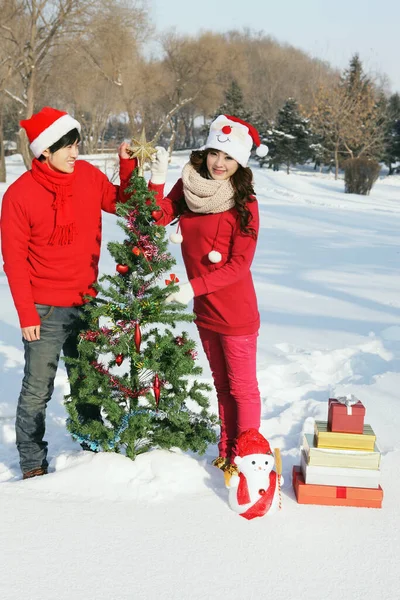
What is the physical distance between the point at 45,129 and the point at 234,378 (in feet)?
4.95

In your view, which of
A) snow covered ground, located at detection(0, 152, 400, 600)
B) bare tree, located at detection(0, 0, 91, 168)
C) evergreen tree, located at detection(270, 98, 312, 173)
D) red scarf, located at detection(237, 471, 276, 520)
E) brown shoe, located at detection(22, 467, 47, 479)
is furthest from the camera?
evergreen tree, located at detection(270, 98, 312, 173)

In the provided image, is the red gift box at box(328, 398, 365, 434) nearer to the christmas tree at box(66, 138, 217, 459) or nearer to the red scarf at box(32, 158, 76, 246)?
the christmas tree at box(66, 138, 217, 459)

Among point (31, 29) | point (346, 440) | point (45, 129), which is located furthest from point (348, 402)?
point (31, 29)

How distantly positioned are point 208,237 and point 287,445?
144cm

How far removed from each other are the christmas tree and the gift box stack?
0.55 meters

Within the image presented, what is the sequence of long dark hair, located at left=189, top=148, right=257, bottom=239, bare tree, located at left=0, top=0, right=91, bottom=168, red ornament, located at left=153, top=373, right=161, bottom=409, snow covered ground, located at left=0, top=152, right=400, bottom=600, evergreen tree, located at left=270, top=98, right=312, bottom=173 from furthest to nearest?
evergreen tree, located at left=270, top=98, right=312, bottom=173
bare tree, located at left=0, top=0, right=91, bottom=168
red ornament, located at left=153, top=373, right=161, bottom=409
long dark hair, located at left=189, top=148, right=257, bottom=239
snow covered ground, located at left=0, top=152, right=400, bottom=600

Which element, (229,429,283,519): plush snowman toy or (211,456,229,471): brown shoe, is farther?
(211,456,229,471): brown shoe

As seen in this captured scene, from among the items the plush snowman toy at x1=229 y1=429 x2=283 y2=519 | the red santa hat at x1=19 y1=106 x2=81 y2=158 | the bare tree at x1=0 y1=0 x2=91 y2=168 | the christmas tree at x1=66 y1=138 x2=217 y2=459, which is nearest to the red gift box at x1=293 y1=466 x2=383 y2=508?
the plush snowman toy at x1=229 y1=429 x2=283 y2=519

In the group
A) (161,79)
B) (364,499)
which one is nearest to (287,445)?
(364,499)

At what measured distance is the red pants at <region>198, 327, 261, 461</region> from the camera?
2.93 meters

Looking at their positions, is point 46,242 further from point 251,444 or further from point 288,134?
point 288,134

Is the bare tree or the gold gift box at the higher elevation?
the bare tree

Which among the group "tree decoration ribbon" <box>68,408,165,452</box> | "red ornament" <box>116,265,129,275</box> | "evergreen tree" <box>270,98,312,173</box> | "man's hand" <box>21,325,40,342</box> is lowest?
"tree decoration ribbon" <box>68,408,165,452</box>

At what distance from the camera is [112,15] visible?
2095cm
